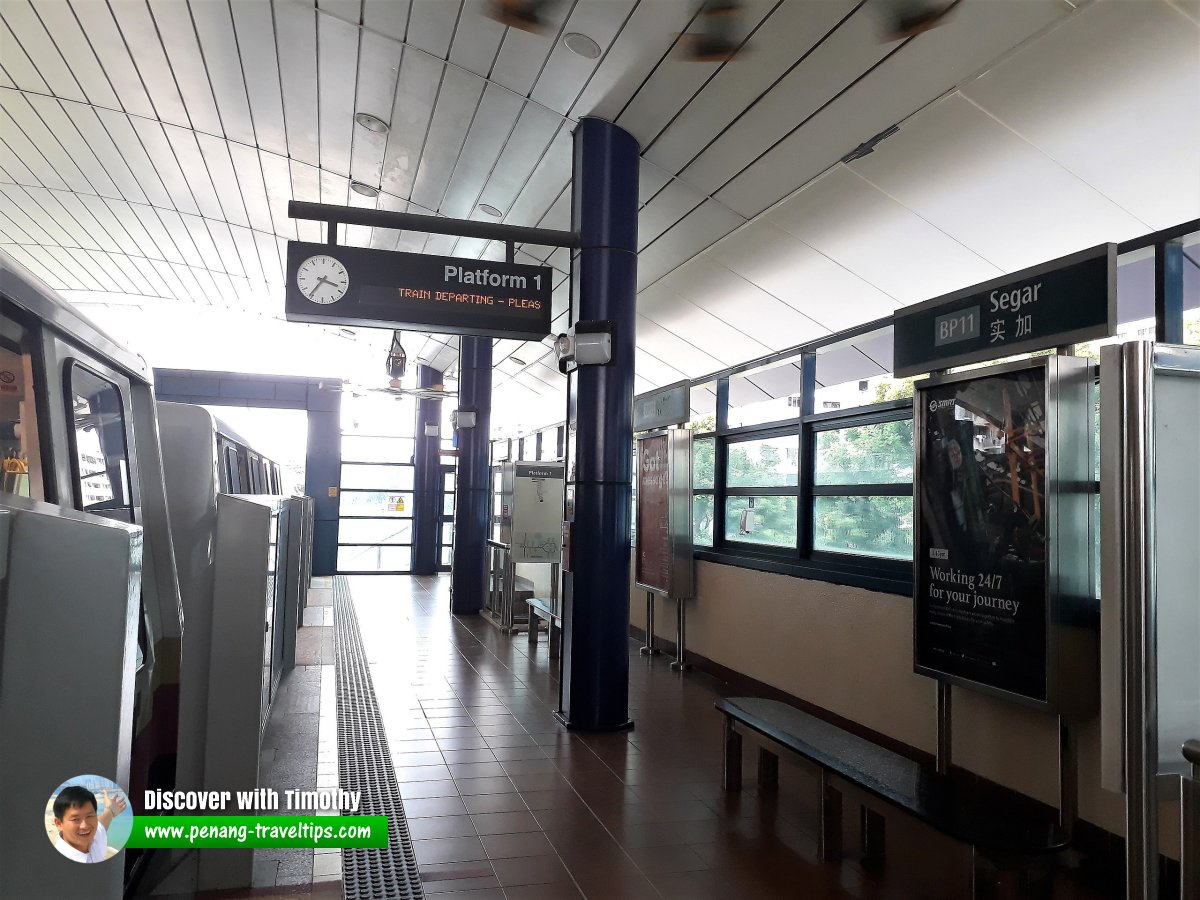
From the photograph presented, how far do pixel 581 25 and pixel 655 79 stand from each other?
562mm

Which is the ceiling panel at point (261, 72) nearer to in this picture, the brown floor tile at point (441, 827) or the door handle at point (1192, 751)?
the brown floor tile at point (441, 827)

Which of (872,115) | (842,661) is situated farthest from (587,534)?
(872,115)

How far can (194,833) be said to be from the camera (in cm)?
224

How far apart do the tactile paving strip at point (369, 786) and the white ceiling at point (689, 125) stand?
12.7ft

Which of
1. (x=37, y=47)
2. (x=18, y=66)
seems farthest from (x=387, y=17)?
(x=18, y=66)

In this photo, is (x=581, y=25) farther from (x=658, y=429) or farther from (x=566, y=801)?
(x=566, y=801)

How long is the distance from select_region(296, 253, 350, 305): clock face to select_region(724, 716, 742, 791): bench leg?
310 cm

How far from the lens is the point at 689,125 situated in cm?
523

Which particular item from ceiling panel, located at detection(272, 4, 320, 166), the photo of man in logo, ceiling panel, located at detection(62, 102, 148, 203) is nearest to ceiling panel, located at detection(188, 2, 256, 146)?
ceiling panel, located at detection(272, 4, 320, 166)

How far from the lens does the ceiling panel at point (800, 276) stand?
23.0ft

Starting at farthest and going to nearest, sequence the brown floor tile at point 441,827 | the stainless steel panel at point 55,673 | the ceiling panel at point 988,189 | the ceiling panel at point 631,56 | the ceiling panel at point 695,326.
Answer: the ceiling panel at point 695,326 < the ceiling panel at point 988,189 < the ceiling panel at point 631,56 < the brown floor tile at point 441,827 < the stainless steel panel at point 55,673

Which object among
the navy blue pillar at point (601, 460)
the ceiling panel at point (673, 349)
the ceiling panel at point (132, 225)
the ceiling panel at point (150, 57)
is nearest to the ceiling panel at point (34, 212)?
the ceiling panel at point (132, 225)

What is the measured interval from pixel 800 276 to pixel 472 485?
4.82m

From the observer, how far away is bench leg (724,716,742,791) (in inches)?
158
